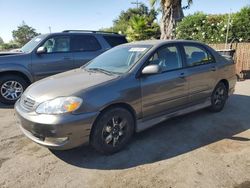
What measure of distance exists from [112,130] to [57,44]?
4.26 metres

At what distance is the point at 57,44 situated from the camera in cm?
709

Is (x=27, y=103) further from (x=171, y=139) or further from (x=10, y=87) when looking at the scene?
(x=10, y=87)

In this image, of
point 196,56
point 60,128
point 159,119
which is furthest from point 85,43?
point 60,128

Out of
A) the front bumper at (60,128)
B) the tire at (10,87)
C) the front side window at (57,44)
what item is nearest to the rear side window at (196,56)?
the front bumper at (60,128)

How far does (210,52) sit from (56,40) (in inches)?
161

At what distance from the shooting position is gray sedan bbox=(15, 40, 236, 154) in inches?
129

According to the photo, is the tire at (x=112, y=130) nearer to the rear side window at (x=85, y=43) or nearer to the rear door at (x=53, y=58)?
the rear door at (x=53, y=58)

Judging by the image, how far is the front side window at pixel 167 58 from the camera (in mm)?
4226

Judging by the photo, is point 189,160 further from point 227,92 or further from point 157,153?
point 227,92

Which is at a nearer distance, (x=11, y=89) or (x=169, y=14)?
(x=11, y=89)

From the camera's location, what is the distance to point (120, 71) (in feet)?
13.0

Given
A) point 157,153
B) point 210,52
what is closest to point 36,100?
point 157,153

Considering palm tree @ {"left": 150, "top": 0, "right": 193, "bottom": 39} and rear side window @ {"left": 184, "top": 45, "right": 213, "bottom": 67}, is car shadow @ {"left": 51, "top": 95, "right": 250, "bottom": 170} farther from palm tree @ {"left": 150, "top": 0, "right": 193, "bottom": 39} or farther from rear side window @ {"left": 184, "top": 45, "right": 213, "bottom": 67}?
palm tree @ {"left": 150, "top": 0, "right": 193, "bottom": 39}

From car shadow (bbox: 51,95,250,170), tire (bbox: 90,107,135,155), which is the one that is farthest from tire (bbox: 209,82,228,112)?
tire (bbox: 90,107,135,155)
